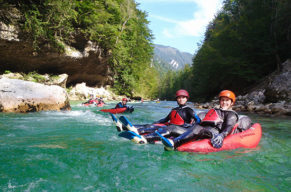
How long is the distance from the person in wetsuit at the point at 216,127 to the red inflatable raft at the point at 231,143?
10 centimetres

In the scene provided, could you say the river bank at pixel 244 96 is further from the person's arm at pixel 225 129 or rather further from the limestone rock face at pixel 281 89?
the person's arm at pixel 225 129

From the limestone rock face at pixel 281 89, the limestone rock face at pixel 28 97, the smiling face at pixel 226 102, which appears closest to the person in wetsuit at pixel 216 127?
the smiling face at pixel 226 102

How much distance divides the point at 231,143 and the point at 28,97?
310 inches

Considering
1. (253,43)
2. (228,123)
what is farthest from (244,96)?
(228,123)

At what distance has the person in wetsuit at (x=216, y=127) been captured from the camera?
11.3ft

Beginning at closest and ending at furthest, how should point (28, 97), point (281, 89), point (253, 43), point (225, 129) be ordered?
1. point (225, 129)
2. point (28, 97)
3. point (281, 89)
4. point (253, 43)

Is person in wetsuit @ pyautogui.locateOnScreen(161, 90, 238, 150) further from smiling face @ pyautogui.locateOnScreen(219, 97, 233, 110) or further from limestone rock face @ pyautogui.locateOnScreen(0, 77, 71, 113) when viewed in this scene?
limestone rock face @ pyautogui.locateOnScreen(0, 77, 71, 113)

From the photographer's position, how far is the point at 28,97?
7.86 metres

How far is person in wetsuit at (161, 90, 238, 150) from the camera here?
3.44 meters

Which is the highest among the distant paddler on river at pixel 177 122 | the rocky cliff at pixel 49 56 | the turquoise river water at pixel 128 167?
the rocky cliff at pixel 49 56

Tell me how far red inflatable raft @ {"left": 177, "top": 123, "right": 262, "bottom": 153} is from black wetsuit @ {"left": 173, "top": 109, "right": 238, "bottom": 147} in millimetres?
117

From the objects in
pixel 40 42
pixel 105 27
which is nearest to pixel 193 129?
pixel 40 42

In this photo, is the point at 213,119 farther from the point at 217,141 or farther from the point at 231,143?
the point at 231,143

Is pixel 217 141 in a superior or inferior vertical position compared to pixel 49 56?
inferior
